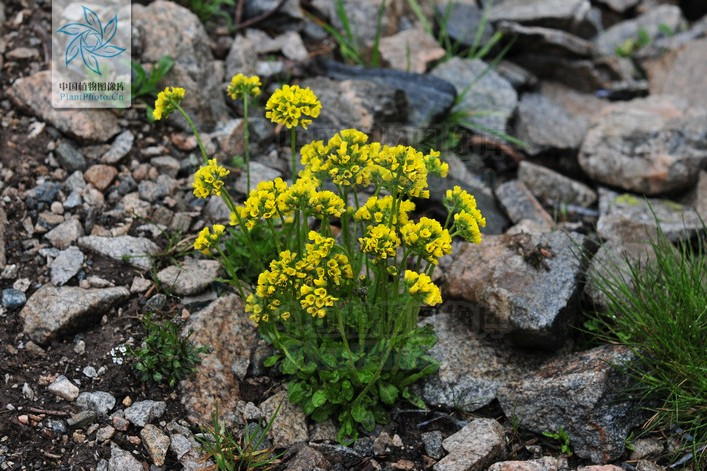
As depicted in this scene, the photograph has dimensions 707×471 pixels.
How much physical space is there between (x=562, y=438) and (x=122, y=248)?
2.65 m

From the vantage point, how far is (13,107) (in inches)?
193

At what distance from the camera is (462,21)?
7371 mm

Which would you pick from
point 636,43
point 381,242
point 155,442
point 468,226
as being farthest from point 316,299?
point 636,43

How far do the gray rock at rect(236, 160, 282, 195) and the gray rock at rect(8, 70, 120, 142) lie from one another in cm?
90

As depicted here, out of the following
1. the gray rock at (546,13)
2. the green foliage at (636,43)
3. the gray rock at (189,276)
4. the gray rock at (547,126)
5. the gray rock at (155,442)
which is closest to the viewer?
the gray rock at (155,442)

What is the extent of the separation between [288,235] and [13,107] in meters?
2.28

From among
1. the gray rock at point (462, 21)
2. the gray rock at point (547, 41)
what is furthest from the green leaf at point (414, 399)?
the gray rock at point (547, 41)

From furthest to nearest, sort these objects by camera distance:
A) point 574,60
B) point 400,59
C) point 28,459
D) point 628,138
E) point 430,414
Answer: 1. point 574,60
2. point 400,59
3. point 628,138
4. point 430,414
5. point 28,459

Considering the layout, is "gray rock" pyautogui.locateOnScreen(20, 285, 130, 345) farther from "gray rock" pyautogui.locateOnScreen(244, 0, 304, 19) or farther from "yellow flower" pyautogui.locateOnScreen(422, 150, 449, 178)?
"gray rock" pyautogui.locateOnScreen(244, 0, 304, 19)

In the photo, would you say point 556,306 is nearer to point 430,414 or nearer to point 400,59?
point 430,414

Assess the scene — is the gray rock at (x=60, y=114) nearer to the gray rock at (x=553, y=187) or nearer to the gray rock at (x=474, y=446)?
the gray rock at (x=474, y=446)

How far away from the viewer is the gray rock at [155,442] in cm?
344

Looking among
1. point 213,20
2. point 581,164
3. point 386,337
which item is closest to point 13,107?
point 213,20

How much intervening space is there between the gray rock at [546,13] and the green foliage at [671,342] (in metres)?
4.12
